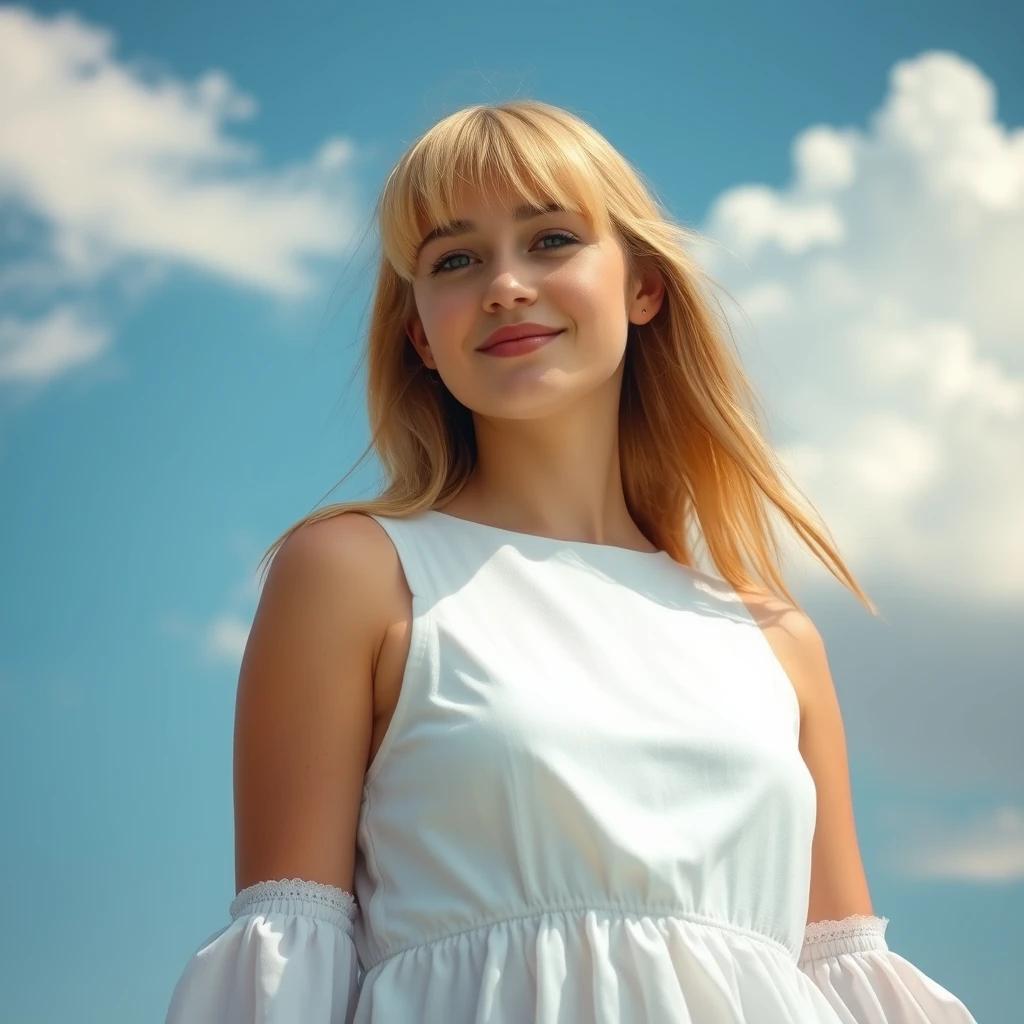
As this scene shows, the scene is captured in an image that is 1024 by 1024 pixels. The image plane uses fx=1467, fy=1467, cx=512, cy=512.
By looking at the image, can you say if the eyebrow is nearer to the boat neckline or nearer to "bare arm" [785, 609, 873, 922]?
the boat neckline

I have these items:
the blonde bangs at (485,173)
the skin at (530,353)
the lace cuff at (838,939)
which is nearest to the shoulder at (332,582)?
the skin at (530,353)

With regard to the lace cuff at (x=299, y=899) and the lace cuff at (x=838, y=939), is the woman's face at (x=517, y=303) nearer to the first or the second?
the lace cuff at (x=299, y=899)

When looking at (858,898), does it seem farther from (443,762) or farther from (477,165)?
(477,165)

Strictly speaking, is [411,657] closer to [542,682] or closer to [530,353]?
[542,682]

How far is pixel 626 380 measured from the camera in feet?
10.1

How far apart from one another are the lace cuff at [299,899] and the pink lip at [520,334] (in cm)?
98

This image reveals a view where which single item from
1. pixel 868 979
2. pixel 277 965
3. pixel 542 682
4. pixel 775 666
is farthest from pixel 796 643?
pixel 277 965

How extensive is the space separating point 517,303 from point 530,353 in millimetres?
90

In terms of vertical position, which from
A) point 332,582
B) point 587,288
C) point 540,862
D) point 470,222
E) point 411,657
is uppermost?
point 470,222

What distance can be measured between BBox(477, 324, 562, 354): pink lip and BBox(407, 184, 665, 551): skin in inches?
0.4

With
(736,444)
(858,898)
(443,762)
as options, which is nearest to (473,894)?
(443,762)

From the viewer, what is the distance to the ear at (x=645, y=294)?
2.90 meters

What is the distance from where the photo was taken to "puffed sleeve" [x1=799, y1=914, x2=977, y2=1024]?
2549mm

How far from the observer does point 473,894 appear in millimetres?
2182
